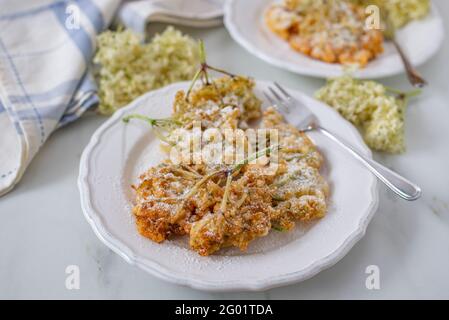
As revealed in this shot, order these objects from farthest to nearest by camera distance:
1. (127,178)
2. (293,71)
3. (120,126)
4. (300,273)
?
1. (293,71)
2. (120,126)
3. (127,178)
4. (300,273)

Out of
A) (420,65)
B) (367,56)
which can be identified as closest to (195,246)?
(367,56)

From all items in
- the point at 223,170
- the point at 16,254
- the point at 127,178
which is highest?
the point at 223,170

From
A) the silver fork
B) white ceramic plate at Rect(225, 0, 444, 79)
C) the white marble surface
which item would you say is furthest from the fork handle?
white ceramic plate at Rect(225, 0, 444, 79)

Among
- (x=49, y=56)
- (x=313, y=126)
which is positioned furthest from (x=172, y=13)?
(x=313, y=126)

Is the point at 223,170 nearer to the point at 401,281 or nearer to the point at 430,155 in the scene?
the point at 401,281

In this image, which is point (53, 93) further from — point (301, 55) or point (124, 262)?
point (301, 55)

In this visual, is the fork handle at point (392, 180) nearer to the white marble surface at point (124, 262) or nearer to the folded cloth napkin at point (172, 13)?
the white marble surface at point (124, 262)

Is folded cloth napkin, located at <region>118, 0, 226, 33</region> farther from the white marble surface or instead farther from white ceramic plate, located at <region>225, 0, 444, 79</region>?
the white marble surface

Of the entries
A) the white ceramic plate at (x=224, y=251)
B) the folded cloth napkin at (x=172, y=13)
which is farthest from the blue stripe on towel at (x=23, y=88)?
the folded cloth napkin at (x=172, y=13)
